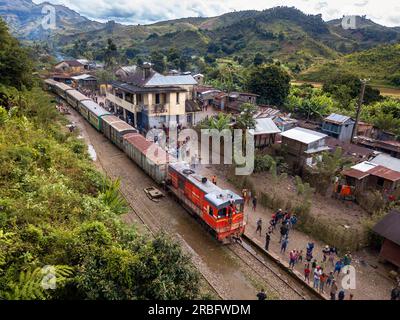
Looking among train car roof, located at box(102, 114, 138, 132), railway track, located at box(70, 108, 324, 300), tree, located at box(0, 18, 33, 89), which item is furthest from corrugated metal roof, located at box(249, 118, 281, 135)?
tree, located at box(0, 18, 33, 89)

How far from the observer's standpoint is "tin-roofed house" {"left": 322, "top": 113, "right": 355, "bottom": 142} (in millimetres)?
34900

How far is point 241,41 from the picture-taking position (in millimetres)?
134500

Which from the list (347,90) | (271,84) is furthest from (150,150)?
(347,90)

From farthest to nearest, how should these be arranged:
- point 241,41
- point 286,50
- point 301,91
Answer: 1. point 241,41
2. point 286,50
3. point 301,91

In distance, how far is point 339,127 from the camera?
34969 mm

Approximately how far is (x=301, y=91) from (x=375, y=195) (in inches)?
1548

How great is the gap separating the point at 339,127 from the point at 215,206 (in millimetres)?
25478

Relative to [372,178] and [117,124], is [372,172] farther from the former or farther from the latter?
[117,124]

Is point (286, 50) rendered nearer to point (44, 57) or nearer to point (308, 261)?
point (44, 57)

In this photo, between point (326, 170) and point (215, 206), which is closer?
point (215, 206)

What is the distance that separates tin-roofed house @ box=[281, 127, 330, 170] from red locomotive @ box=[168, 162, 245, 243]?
1272 cm

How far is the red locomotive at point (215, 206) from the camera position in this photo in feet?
55.0
